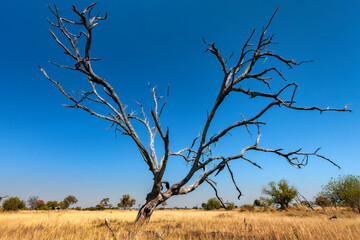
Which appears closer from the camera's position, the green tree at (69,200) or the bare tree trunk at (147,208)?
the bare tree trunk at (147,208)

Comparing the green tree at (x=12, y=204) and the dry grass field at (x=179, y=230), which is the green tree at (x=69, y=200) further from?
the dry grass field at (x=179, y=230)

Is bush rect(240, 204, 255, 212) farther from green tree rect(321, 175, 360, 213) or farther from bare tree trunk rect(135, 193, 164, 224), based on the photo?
bare tree trunk rect(135, 193, 164, 224)

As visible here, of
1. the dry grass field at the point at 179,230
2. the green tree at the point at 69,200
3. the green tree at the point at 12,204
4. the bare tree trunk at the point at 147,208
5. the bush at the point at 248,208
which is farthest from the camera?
the green tree at the point at 69,200

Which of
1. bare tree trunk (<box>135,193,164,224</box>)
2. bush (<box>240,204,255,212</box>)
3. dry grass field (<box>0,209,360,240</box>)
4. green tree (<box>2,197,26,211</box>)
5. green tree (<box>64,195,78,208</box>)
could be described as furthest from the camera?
green tree (<box>64,195,78,208</box>)

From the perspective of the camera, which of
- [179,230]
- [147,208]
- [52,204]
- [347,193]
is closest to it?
[179,230]

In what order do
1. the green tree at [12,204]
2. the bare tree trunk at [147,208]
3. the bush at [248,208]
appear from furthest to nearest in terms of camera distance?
the bush at [248,208] → the green tree at [12,204] → the bare tree trunk at [147,208]

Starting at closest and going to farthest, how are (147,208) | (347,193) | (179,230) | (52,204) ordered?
(179,230), (147,208), (347,193), (52,204)

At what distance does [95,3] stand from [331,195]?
36.8 m

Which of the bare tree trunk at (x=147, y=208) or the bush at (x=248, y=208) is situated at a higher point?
the bush at (x=248, y=208)

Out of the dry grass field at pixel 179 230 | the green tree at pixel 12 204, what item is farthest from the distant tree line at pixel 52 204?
the dry grass field at pixel 179 230

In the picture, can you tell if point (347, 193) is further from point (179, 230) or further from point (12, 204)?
point (12, 204)

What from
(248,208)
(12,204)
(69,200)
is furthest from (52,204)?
(248,208)

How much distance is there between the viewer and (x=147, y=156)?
701 centimetres

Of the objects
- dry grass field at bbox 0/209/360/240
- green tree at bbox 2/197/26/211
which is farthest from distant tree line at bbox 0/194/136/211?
dry grass field at bbox 0/209/360/240
